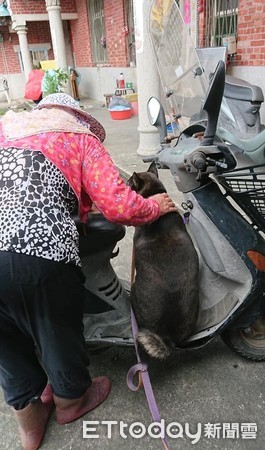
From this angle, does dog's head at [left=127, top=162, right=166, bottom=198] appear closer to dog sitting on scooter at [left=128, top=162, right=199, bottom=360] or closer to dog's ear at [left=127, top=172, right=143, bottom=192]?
dog's ear at [left=127, top=172, right=143, bottom=192]

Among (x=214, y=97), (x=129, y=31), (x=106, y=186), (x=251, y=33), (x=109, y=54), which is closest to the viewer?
(x=214, y=97)

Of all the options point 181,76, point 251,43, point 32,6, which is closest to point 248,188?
point 181,76

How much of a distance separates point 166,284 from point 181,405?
643 mm

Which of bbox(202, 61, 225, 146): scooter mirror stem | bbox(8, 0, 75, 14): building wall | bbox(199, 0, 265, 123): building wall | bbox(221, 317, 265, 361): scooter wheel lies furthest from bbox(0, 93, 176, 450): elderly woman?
bbox(8, 0, 75, 14): building wall

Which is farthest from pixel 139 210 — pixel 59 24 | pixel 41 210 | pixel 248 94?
pixel 59 24

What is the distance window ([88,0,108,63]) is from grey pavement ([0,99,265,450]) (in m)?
11.7

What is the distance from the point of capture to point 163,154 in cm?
188

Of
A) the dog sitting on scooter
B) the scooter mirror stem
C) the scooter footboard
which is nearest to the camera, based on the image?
the scooter mirror stem

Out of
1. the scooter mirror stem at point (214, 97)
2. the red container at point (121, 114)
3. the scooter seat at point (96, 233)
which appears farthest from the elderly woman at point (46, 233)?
the red container at point (121, 114)

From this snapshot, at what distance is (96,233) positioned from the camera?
1840 millimetres

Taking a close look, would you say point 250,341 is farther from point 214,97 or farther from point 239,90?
point 239,90

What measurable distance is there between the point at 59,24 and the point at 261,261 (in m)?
10.8

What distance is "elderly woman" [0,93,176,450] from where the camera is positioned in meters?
1.32

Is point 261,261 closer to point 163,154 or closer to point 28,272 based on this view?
point 163,154
